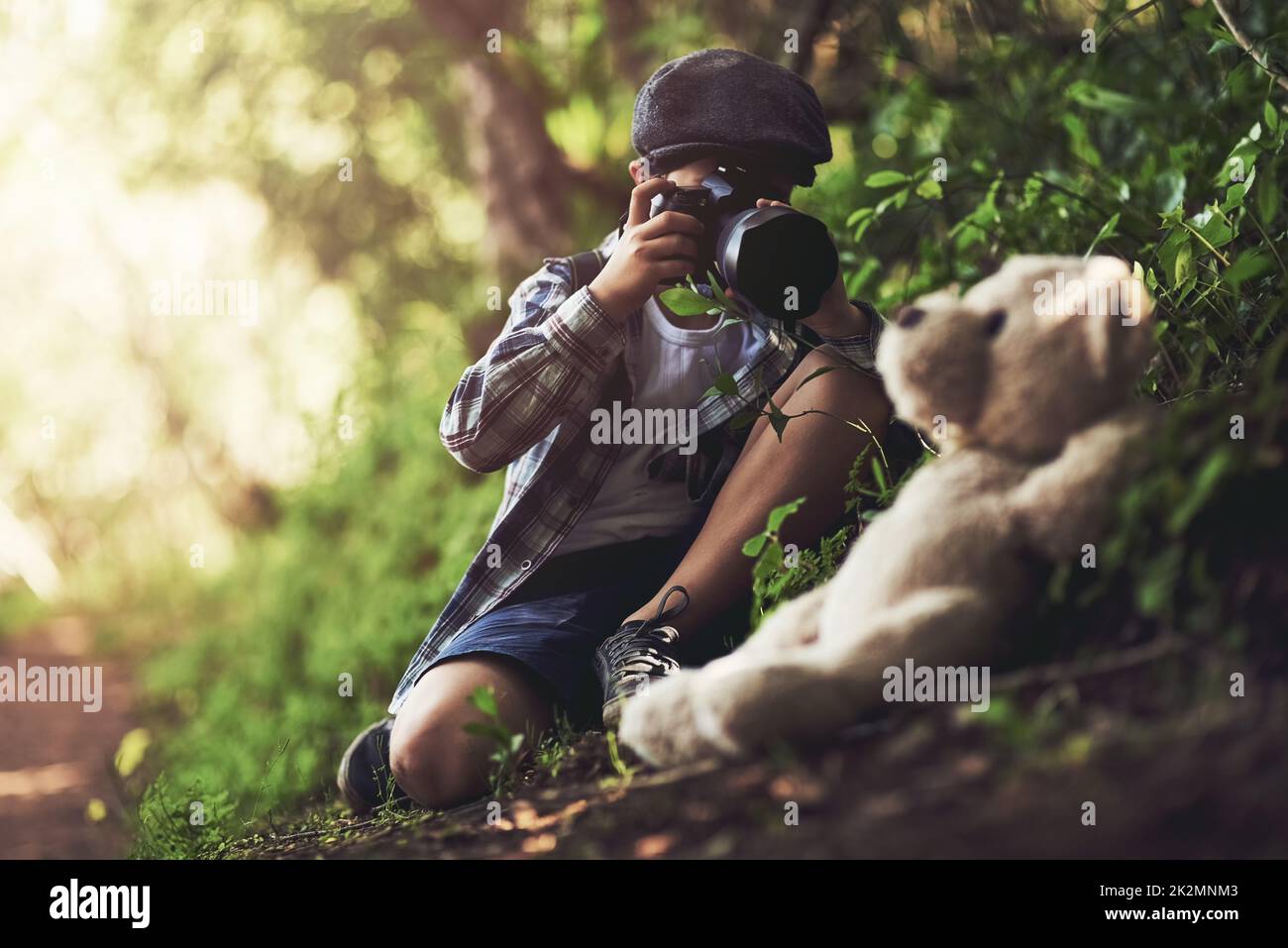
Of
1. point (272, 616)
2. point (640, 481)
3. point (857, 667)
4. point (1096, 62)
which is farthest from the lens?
point (272, 616)

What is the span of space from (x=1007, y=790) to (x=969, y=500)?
336 millimetres

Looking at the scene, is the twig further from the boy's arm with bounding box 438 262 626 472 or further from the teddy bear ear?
the boy's arm with bounding box 438 262 626 472

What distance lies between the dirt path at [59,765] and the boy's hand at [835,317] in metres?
2.25

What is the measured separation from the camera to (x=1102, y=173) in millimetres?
2828

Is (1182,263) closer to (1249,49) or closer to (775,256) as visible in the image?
(1249,49)

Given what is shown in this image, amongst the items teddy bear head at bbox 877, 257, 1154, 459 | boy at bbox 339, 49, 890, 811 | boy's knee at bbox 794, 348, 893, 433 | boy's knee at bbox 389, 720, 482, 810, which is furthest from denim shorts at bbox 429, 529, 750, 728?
teddy bear head at bbox 877, 257, 1154, 459

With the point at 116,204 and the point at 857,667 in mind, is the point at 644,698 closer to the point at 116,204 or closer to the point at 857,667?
the point at 857,667

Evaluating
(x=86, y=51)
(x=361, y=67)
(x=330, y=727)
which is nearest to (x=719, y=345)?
(x=330, y=727)

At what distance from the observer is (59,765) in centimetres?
513

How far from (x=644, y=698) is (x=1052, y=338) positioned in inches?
24.7

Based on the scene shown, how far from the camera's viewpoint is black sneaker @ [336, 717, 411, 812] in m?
2.24

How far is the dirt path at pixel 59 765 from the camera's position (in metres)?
3.89

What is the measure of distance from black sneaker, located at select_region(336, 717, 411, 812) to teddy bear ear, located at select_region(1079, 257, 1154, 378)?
1539 mm

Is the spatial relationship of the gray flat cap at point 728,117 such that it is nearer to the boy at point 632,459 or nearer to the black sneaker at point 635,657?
the boy at point 632,459
